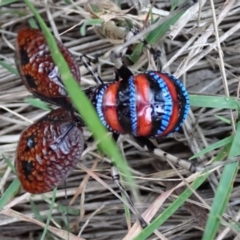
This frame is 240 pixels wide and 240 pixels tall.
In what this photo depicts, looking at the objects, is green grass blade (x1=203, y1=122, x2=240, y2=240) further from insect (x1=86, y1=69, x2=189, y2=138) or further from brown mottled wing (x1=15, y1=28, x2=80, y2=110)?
brown mottled wing (x1=15, y1=28, x2=80, y2=110)

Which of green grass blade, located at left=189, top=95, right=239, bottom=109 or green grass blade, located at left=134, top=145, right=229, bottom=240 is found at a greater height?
green grass blade, located at left=189, top=95, right=239, bottom=109

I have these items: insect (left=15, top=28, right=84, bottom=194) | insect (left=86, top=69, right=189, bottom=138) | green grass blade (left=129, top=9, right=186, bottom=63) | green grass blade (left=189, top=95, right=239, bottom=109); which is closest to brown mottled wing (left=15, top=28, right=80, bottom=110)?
insect (left=15, top=28, right=84, bottom=194)

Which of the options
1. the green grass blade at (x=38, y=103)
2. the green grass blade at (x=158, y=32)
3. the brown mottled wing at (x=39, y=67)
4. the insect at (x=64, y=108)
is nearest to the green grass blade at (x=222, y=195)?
the insect at (x=64, y=108)

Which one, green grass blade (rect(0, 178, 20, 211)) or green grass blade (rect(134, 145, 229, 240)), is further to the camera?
green grass blade (rect(0, 178, 20, 211))

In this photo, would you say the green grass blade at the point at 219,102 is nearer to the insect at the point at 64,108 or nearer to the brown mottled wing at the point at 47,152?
the insect at the point at 64,108

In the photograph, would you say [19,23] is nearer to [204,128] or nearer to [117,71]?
[117,71]

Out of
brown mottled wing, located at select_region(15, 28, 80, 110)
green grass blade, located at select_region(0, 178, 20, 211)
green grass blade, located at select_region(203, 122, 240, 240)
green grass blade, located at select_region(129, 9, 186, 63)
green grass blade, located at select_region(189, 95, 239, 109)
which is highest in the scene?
brown mottled wing, located at select_region(15, 28, 80, 110)
